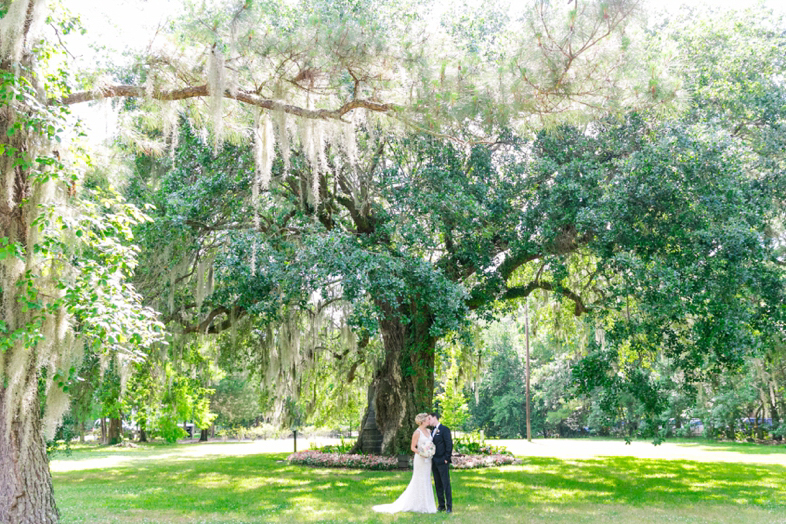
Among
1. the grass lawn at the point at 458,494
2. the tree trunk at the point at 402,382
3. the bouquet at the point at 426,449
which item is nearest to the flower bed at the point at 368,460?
the tree trunk at the point at 402,382

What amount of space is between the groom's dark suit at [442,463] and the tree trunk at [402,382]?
13.1ft

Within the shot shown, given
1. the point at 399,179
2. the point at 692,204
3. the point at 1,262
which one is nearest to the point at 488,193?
the point at 399,179

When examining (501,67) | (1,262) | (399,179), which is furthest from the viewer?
(399,179)

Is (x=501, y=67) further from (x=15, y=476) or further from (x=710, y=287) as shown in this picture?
(x=15, y=476)

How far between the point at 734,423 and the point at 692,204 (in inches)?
933

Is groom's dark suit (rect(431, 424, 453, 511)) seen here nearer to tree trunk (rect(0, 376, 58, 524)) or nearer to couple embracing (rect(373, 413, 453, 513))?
couple embracing (rect(373, 413, 453, 513))

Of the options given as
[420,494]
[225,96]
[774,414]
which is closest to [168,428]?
[420,494]

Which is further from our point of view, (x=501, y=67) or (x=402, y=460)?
(x=402, y=460)

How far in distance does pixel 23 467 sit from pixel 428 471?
413 cm

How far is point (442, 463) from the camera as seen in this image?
22.7 ft

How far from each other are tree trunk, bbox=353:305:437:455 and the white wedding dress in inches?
155

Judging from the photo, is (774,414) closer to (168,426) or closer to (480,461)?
(480,461)

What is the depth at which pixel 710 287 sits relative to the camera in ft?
25.6

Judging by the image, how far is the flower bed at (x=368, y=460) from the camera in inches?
464
